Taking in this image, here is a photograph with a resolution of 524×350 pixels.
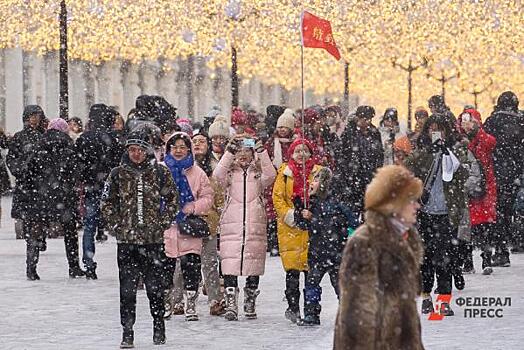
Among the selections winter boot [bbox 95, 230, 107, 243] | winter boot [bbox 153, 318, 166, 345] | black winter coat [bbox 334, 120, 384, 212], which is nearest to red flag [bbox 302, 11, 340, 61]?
black winter coat [bbox 334, 120, 384, 212]

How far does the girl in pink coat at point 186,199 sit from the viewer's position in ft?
43.4

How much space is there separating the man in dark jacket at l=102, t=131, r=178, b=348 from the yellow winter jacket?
1623 mm

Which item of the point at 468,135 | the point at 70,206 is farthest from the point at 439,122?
the point at 70,206

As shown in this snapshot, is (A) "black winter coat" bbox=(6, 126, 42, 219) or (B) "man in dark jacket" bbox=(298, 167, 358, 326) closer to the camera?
(B) "man in dark jacket" bbox=(298, 167, 358, 326)

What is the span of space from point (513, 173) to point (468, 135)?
164 centimetres

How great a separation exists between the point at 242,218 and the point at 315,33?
338cm

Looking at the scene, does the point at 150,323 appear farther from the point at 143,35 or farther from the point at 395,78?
the point at 395,78

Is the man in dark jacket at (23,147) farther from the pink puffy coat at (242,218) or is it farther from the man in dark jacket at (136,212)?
the man in dark jacket at (136,212)

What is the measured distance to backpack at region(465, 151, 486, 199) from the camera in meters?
16.7

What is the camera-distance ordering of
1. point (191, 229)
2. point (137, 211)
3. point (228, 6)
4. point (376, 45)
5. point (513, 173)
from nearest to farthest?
1. point (137, 211)
2. point (191, 229)
3. point (513, 173)
4. point (228, 6)
5. point (376, 45)

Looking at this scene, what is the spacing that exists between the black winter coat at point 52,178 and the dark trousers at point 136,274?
17.7ft

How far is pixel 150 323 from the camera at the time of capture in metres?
13.3

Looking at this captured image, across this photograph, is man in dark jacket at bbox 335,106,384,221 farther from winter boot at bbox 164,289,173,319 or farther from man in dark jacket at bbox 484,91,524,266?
winter boot at bbox 164,289,173,319

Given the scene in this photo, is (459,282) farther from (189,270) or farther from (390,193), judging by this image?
(390,193)
